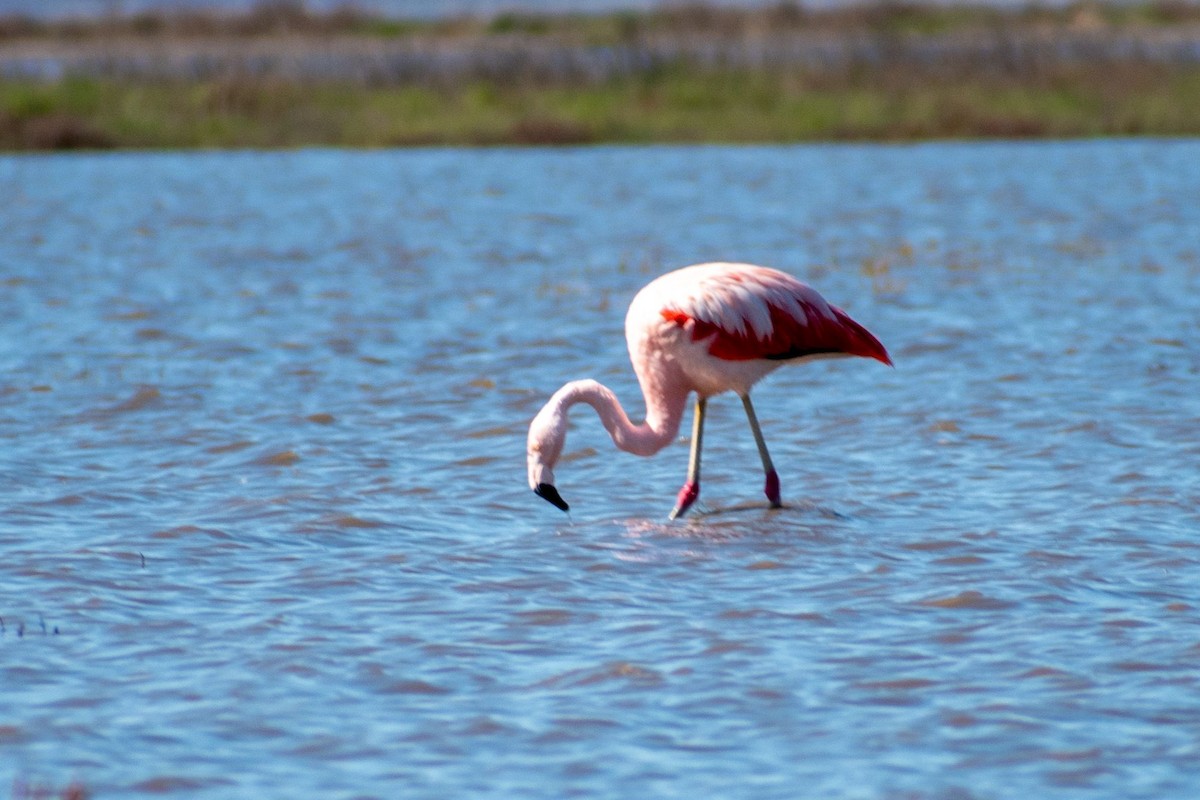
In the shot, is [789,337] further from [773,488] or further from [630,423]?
[630,423]

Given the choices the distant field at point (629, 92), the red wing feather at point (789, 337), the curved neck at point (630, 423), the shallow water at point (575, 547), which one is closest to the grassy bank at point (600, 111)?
the distant field at point (629, 92)

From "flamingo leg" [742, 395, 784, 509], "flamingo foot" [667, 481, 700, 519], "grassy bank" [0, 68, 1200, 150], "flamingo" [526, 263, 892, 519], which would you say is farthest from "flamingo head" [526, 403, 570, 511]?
"grassy bank" [0, 68, 1200, 150]

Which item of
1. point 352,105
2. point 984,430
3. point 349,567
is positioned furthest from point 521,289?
point 352,105

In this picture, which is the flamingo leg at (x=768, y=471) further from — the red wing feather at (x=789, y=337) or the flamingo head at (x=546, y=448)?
the flamingo head at (x=546, y=448)

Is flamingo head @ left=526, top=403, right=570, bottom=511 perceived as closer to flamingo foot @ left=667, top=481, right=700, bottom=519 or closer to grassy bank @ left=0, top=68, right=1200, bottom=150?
flamingo foot @ left=667, top=481, right=700, bottom=519

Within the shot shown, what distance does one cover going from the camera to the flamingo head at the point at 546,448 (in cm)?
736

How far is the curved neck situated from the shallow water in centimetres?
37

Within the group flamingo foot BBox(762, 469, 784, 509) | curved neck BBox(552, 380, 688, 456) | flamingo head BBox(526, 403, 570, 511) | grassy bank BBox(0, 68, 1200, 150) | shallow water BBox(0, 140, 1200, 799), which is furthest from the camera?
grassy bank BBox(0, 68, 1200, 150)

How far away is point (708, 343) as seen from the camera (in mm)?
7762

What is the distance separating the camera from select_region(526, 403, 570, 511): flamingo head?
7.36m

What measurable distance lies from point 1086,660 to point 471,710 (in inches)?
73.8

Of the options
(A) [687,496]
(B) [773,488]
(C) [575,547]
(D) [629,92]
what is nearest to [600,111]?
(D) [629,92]

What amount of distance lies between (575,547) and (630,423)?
61 cm

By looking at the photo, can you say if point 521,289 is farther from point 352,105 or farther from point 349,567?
point 352,105
